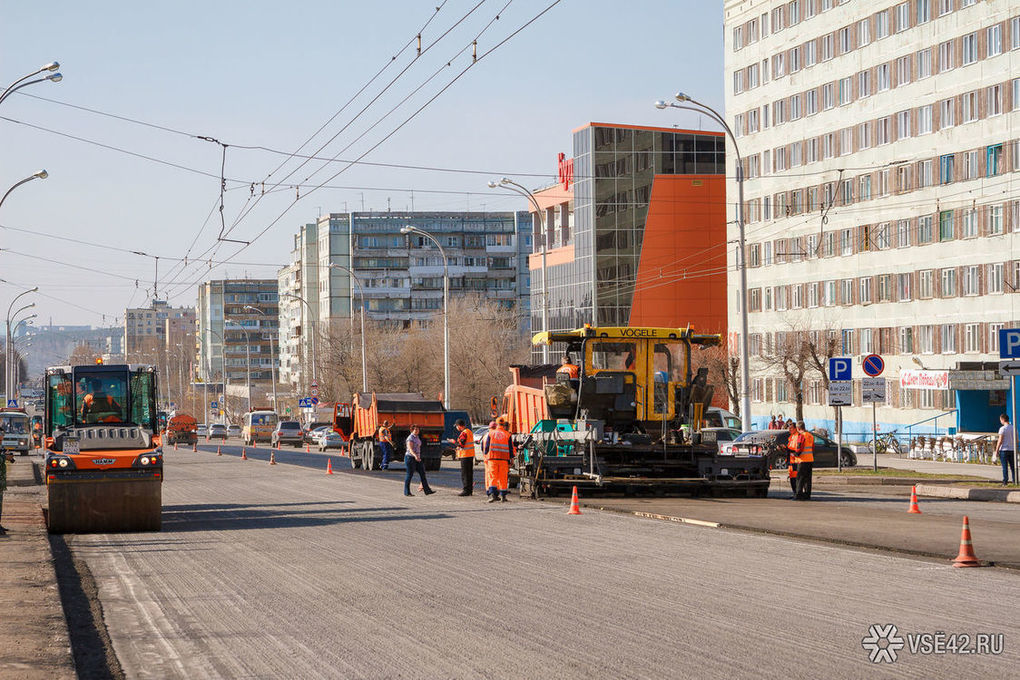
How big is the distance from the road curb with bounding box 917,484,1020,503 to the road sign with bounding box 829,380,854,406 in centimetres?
324

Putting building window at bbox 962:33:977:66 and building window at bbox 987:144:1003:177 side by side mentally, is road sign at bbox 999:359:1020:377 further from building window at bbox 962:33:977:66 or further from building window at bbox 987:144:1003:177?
building window at bbox 962:33:977:66

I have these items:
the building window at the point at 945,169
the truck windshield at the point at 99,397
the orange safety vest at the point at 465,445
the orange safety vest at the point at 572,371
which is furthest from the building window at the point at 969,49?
the truck windshield at the point at 99,397

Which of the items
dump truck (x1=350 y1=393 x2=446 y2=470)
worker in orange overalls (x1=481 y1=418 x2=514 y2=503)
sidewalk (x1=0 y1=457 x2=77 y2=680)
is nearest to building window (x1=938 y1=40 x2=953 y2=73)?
dump truck (x1=350 y1=393 x2=446 y2=470)

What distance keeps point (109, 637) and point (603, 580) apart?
5356mm

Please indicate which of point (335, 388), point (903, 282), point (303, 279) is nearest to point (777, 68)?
point (903, 282)

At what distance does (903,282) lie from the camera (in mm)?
69500

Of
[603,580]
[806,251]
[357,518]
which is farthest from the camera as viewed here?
[806,251]

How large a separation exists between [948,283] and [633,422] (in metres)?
42.8

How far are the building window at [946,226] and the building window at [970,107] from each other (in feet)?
15.4

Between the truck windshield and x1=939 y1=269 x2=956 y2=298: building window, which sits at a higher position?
x1=939 y1=269 x2=956 y2=298: building window

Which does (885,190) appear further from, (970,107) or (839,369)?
(839,369)

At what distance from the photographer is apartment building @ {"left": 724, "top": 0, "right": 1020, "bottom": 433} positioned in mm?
62188

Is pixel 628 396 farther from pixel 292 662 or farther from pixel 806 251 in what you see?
pixel 806 251

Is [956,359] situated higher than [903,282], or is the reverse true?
[903,282]
